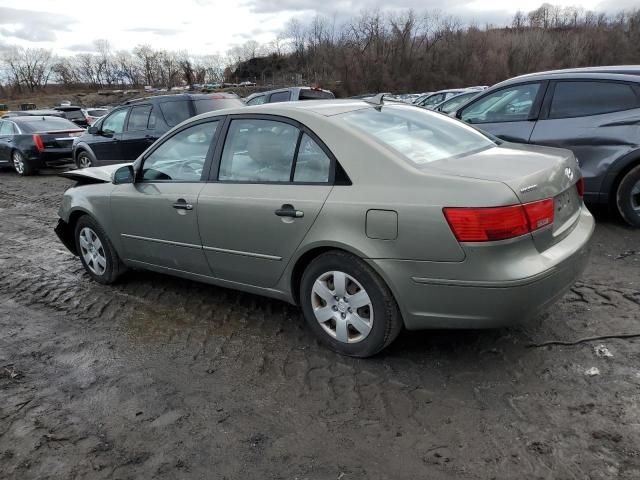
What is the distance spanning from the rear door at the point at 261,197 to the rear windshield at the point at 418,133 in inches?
15.1

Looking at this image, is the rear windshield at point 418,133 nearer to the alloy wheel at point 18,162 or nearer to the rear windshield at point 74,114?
the alloy wheel at point 18,162

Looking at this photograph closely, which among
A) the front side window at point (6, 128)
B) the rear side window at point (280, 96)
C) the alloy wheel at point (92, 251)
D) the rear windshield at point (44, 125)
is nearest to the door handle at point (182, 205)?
the alloy wheel at point (92, 251)

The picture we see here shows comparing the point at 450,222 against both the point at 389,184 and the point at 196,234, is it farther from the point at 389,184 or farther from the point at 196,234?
the point at 196,234

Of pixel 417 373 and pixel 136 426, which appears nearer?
pixel 136 426

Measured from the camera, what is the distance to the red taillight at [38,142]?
12.6 metres

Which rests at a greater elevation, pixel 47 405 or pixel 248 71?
pixel 248 71

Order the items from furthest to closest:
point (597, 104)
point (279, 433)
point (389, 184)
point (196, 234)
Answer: point (597, 104)
point (196, 234)
point (389, 184)
point (279, 433)

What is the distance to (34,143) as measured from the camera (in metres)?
12.7

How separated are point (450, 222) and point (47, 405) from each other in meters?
2.57

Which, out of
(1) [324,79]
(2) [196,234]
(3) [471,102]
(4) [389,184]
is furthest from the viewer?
(1) [324,79]

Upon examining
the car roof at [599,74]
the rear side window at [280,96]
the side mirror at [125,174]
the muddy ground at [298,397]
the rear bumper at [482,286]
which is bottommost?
the muddy ground at [298,397]

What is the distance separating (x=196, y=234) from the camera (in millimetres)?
3844

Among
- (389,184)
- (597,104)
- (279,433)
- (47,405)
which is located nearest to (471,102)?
(597,104)

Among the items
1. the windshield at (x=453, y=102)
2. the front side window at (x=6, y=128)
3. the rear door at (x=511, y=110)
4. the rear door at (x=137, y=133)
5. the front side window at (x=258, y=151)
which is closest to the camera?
the front side window at (x=258, y=151)
